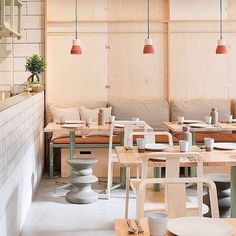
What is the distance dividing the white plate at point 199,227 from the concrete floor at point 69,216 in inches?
83.8

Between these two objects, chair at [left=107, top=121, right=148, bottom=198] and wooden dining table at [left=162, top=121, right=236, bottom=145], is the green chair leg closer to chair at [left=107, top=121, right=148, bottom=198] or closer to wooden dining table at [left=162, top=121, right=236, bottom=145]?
chair at [left=107, top=121, right=148, bottom=198]

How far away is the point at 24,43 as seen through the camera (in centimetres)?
654

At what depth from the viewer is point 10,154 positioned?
3.39 meters

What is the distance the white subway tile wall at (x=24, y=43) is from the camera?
6.53m

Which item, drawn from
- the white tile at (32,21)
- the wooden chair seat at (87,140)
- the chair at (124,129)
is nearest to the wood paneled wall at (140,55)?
the white tile at (32,21)

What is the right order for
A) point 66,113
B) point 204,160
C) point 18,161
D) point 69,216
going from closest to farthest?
point 204,160 → point 18,161 → point 69,216 → point 66,113

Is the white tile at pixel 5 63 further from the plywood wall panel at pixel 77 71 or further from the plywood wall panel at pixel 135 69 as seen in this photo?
the plywood wall panel at pixel 135 69

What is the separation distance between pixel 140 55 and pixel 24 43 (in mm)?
1655

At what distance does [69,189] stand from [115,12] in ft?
8.97

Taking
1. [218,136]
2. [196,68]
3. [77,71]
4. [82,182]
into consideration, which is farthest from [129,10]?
[82,182]

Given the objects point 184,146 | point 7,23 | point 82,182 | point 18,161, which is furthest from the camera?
point 7,23

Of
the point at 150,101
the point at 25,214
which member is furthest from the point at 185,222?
the point at 150,101

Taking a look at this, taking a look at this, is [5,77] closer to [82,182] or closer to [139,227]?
[82,182]

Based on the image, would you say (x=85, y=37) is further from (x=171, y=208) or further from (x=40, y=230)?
(x=171, y=208)
